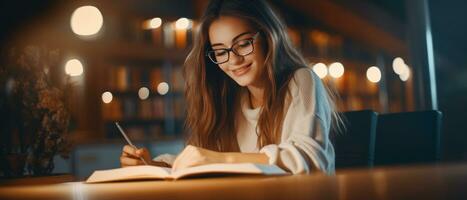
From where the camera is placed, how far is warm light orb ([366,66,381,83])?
9000 mm

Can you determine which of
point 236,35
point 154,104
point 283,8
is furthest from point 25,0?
point 283,8

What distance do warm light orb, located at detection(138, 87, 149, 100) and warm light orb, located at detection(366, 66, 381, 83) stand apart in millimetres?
3473

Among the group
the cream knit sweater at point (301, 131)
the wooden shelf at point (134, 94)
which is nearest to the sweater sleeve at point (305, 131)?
the cream knit sweater at point (301, 131)

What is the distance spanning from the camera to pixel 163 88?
286 inches

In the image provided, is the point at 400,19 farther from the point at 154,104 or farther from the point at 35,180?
the point at 35,180

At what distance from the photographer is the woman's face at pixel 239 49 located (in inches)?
78.0

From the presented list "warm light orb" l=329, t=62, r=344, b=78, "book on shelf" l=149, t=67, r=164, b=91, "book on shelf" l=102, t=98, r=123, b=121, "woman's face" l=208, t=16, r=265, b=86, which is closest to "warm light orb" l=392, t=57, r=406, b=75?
"warm light orb" l=329, t=62, r=344, b=78

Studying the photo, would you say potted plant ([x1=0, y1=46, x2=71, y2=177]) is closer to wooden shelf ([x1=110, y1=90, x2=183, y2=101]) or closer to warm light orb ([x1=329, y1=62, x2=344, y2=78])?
wooden shelf ([x1=110, y1=90, x2=183, y2=101])

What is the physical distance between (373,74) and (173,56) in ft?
10.6

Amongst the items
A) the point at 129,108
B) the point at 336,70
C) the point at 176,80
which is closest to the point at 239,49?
the point at 129,108

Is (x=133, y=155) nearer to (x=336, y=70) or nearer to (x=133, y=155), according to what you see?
(x=133, y=155)

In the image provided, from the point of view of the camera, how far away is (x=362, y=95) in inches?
357

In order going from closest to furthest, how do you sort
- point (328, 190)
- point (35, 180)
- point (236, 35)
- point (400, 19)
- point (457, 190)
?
point (457, 190)
point (328, 190)
point (35, 180)
point (236, 35)
point (400, 19)

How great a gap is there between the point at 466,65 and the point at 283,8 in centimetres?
507
